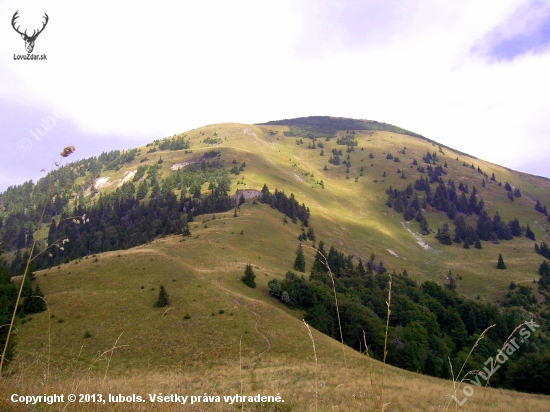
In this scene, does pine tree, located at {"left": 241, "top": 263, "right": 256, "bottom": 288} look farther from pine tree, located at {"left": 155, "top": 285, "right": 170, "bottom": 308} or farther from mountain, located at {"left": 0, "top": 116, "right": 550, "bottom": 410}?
pine tree, located at {"left": 155, "top": 285, "right": 170, "bottom": 308}

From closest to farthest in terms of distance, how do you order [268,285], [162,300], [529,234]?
[162,300], [268,285], [529,234]

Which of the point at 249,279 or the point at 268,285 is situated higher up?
the point at 249,279

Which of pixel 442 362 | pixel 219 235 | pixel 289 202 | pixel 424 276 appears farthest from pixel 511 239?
pixel 219 235

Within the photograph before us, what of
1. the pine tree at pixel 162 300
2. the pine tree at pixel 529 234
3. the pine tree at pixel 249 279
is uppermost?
the pine tree at pixel 529 234

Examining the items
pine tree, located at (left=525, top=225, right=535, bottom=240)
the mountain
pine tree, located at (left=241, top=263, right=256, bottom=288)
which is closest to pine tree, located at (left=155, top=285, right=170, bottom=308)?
the mountain

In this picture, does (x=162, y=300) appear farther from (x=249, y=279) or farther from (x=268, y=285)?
(x=268, y=285)

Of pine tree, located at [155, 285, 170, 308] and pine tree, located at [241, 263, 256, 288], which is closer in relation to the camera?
pine tree, located at [155, 285, 170, 308]

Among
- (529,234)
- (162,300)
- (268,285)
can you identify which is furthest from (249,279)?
(529,234)

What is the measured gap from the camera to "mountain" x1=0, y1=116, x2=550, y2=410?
68.0 ft

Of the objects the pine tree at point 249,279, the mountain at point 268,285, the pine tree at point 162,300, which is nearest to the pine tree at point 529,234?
the mountain at point 268,285

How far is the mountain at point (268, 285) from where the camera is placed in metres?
20.7

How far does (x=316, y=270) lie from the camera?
58375mm

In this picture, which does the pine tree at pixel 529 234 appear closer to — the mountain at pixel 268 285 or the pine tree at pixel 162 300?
the mountain at pixel 268 285

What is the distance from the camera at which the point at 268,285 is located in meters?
48.9
